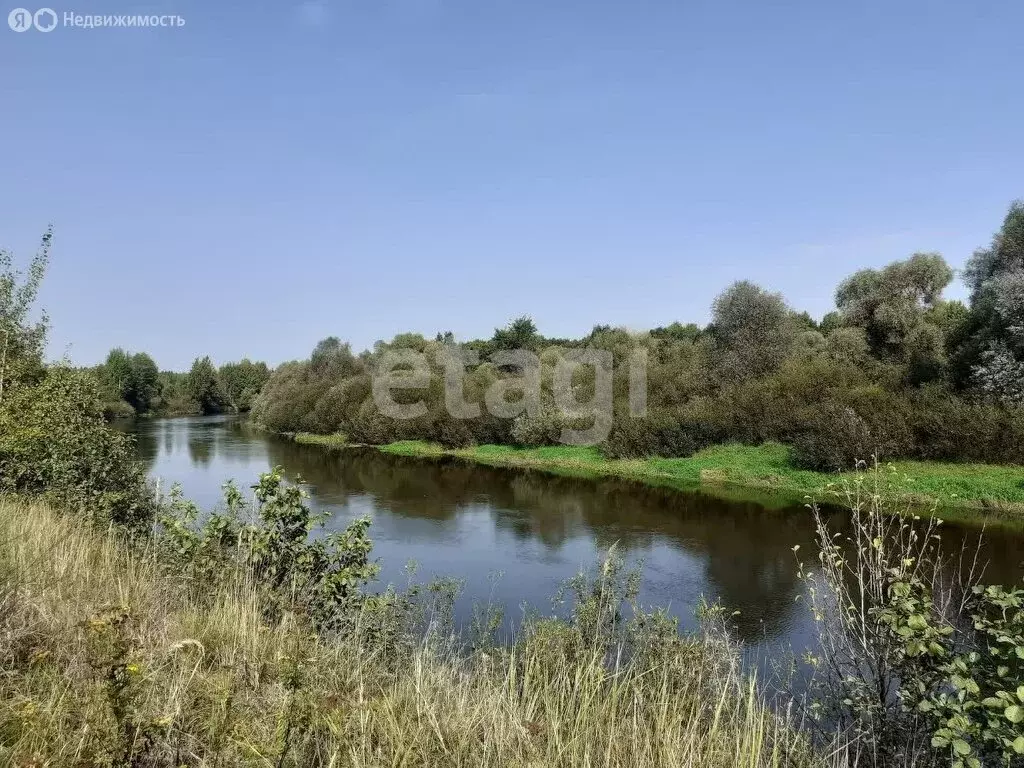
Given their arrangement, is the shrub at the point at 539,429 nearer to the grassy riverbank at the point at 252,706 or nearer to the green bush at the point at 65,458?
the green bush at the point at 65,458

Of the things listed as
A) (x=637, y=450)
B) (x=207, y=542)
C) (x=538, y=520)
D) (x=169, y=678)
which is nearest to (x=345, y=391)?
(x=637, y=450)

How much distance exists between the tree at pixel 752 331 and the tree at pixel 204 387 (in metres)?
71.3

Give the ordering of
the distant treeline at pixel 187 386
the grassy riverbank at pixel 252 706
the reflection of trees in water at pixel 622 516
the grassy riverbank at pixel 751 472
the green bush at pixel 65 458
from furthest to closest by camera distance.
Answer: the distant treeline at pixel 187 386 → the grassy riverbank at pixel 751 472 → the reflection of trees in water at pixel 622 516 → the green bush at pixel 65 458 → the grassy riverbank at pixel 252 706

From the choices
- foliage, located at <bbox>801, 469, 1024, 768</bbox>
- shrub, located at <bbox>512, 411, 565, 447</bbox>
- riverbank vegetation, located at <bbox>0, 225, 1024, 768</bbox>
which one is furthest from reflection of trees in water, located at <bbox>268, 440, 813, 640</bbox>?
foliage, located at <bbox>801, 469, 1024, 768</bbox>

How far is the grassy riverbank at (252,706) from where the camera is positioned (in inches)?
110

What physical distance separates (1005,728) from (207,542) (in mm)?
6335

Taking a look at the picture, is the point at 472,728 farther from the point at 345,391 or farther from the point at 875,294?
the point at 345,391

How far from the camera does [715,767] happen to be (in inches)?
126

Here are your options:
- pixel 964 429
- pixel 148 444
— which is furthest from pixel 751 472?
pixel 148 444

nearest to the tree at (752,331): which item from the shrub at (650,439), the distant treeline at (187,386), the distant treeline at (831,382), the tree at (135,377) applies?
the distant treeline at (831,382)

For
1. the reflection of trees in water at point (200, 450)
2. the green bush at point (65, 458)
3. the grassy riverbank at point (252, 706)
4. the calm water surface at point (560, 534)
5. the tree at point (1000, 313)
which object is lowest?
the calm water surface at point (560, 534)

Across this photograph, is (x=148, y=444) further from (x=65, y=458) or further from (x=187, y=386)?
(x=187, y=386)

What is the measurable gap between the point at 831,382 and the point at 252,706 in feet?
101

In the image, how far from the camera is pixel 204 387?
86.3 m
